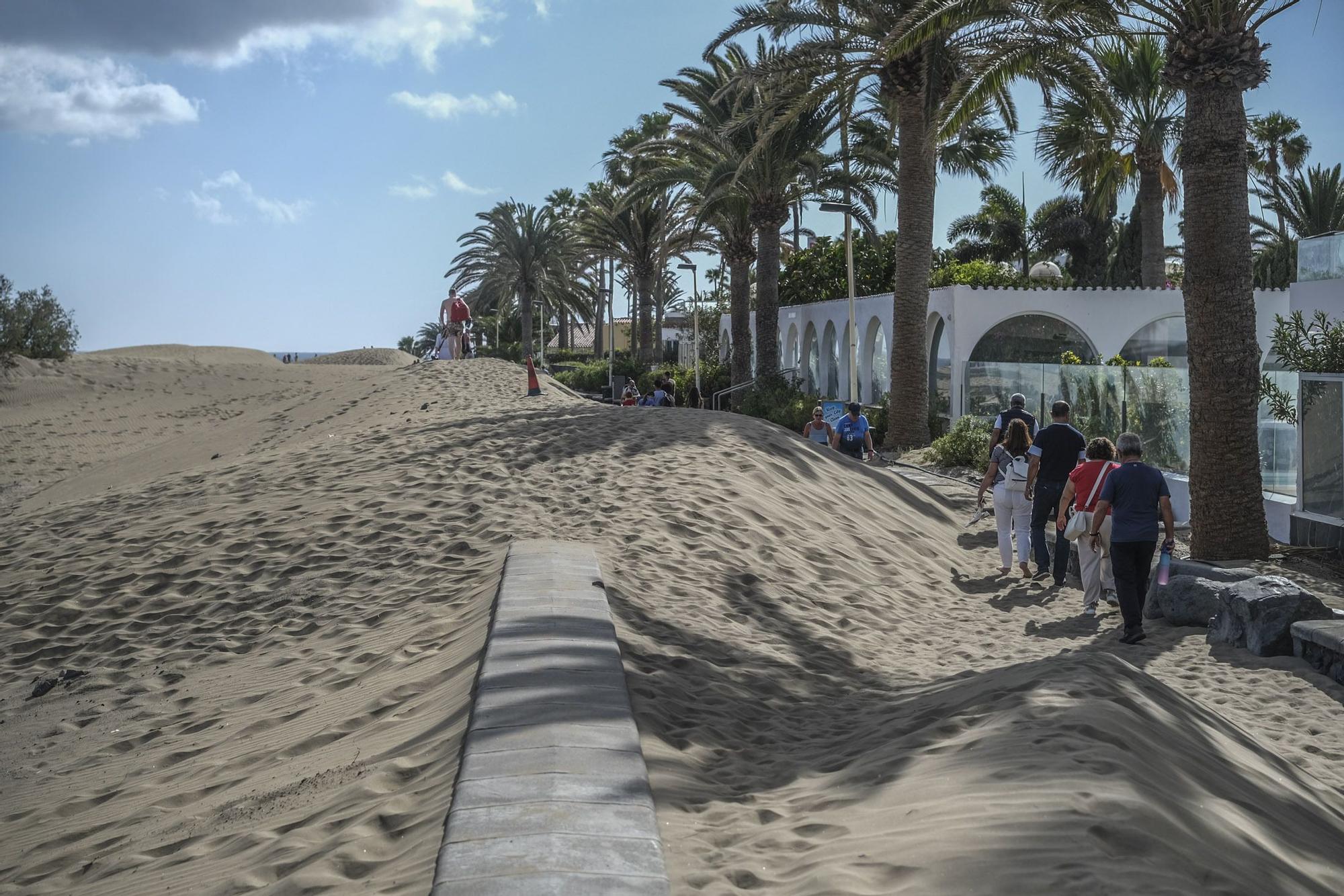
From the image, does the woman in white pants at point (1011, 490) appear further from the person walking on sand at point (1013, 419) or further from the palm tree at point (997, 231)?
the palm tree at point (997, 231)

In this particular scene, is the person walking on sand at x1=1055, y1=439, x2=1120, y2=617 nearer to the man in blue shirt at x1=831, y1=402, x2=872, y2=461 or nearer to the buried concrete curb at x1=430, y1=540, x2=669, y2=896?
the buried concrete curb at x1=430, y1=540, x2=669, y2=896

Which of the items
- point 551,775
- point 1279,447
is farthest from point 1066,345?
point 551,775

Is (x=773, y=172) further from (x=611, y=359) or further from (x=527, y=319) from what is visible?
(x=527, y=319)

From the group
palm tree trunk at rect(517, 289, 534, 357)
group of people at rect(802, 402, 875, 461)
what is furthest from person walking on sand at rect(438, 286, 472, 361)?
palm tree trunk at rect(517, 289, 534, 357)

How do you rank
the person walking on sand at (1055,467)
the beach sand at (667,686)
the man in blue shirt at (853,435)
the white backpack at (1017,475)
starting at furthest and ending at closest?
the man in blue shirt at (853,435) < the white backpack at (1017,475) < the person walking on sand at (1055,467) < the beach sand at (667,686)

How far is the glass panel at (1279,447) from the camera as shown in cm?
1342

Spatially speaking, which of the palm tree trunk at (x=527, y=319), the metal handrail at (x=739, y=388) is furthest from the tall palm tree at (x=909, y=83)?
the palm tree trunk at (x=527, y=319)

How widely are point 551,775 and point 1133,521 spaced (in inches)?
225

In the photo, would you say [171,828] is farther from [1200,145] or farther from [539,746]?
[1200,145]

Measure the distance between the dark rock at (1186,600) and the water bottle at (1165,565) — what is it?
0.44 feet

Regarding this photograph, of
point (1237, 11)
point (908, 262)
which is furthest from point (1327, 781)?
point (908, 262)

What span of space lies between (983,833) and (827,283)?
138 ft

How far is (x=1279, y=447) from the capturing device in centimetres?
1371

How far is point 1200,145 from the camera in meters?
12.4
